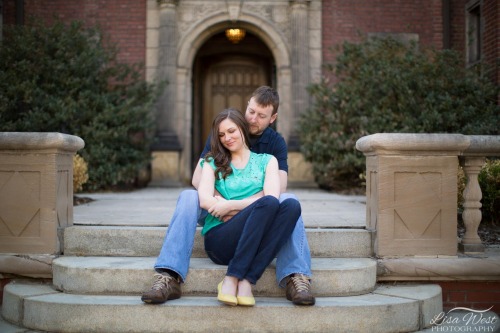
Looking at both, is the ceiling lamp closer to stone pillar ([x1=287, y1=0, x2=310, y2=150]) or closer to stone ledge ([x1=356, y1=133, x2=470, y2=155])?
stone pillar ([x1=287, y1=0, x2=310, y2=150])

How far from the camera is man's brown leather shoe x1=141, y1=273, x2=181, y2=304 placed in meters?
3.26

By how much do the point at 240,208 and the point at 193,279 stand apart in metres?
0.54

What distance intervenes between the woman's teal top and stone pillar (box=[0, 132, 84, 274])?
1057mm

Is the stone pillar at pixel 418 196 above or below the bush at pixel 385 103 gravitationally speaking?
below

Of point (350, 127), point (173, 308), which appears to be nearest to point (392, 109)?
point (350, 127)

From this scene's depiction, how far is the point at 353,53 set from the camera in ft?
31.0

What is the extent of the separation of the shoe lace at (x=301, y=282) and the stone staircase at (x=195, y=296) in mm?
118

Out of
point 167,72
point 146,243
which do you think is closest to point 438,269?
point 146,243

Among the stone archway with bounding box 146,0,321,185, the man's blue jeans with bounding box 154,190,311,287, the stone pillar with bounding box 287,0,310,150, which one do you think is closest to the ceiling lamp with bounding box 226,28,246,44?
the stone archway with bounding box 146,0,321,185

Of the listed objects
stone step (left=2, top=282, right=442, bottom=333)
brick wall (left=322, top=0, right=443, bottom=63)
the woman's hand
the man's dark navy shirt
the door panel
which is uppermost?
brick wall (left=322, top=0, right=443, bottom=63)

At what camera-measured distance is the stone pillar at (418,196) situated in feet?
12.8

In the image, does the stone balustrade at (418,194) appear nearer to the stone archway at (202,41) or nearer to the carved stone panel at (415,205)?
the carved stone panel at (415,205)

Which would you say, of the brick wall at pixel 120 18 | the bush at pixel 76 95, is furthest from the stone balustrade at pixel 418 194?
the brick wall at pixel 120 18

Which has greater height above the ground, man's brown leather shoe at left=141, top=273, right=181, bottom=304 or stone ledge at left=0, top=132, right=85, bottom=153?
stone ledge at left=0, top=132, right=85, bottom=153
